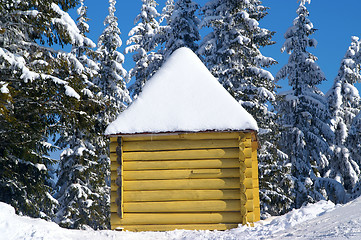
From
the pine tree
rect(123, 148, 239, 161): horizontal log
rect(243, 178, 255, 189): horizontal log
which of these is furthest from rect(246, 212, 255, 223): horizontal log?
the pine tree

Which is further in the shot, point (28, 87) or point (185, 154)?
point (28, 87)

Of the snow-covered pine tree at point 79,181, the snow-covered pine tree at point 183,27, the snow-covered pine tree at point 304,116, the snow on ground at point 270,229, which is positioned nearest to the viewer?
the snow on ground at point 270,229

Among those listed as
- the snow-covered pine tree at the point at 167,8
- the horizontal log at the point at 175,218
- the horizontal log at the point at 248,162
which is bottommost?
the horizontal log at the point at 175,218

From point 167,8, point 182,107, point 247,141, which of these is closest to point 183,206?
point 247,141

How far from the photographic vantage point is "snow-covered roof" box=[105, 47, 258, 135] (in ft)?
33.9

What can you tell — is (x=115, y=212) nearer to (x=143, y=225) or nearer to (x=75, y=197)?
(x=143, y=225)

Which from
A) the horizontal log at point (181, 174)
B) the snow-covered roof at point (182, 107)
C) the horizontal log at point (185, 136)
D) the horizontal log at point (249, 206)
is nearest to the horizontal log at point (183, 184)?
the horizontal log at point (181, 174)

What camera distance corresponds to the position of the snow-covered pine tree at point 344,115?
2408 cm

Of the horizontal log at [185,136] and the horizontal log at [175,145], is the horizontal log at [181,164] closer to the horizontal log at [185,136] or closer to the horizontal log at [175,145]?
the horizontal log at [175,145]

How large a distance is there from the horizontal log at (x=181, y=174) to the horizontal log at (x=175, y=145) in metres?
0.61

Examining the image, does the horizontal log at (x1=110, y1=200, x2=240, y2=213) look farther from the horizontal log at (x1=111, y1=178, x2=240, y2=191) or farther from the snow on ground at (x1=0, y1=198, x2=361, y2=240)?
the snow on ground at (x1=0, y1=198, x2=361, y2=240)

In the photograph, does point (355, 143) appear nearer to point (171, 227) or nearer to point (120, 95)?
point (120, 95)

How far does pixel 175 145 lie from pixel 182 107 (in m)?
1.17

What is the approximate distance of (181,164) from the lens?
34.1 feet
